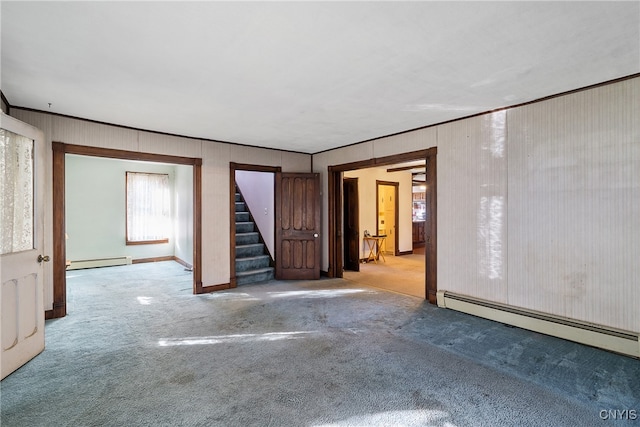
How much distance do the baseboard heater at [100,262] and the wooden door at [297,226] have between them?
177 inches

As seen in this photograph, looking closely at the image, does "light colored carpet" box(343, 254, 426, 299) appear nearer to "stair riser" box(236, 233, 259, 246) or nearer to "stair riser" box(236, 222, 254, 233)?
"stair riser" box(236, 233, 259, 246)

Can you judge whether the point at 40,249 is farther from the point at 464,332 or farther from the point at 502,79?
the point at 502,79

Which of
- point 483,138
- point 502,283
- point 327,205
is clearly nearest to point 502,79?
point 483,138

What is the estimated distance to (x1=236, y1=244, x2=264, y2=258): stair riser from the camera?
21.0ft

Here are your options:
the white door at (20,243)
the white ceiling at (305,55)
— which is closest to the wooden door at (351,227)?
the white ceiling at (305,55)

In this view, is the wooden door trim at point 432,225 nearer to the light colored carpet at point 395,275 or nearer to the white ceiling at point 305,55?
the light colored carpet at point 395,275

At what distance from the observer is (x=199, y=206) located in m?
5.21

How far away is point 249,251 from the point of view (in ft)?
21.5

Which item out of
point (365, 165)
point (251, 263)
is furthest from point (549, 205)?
point (251, 263)

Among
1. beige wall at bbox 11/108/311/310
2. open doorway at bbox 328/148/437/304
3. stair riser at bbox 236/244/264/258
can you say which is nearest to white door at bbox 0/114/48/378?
beige wall at bbox 11/108/311/310

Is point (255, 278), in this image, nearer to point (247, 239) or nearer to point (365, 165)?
point (247, 239)

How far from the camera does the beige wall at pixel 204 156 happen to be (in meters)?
3.95

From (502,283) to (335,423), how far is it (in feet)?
9.40

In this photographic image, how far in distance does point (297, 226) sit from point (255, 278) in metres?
1.30
